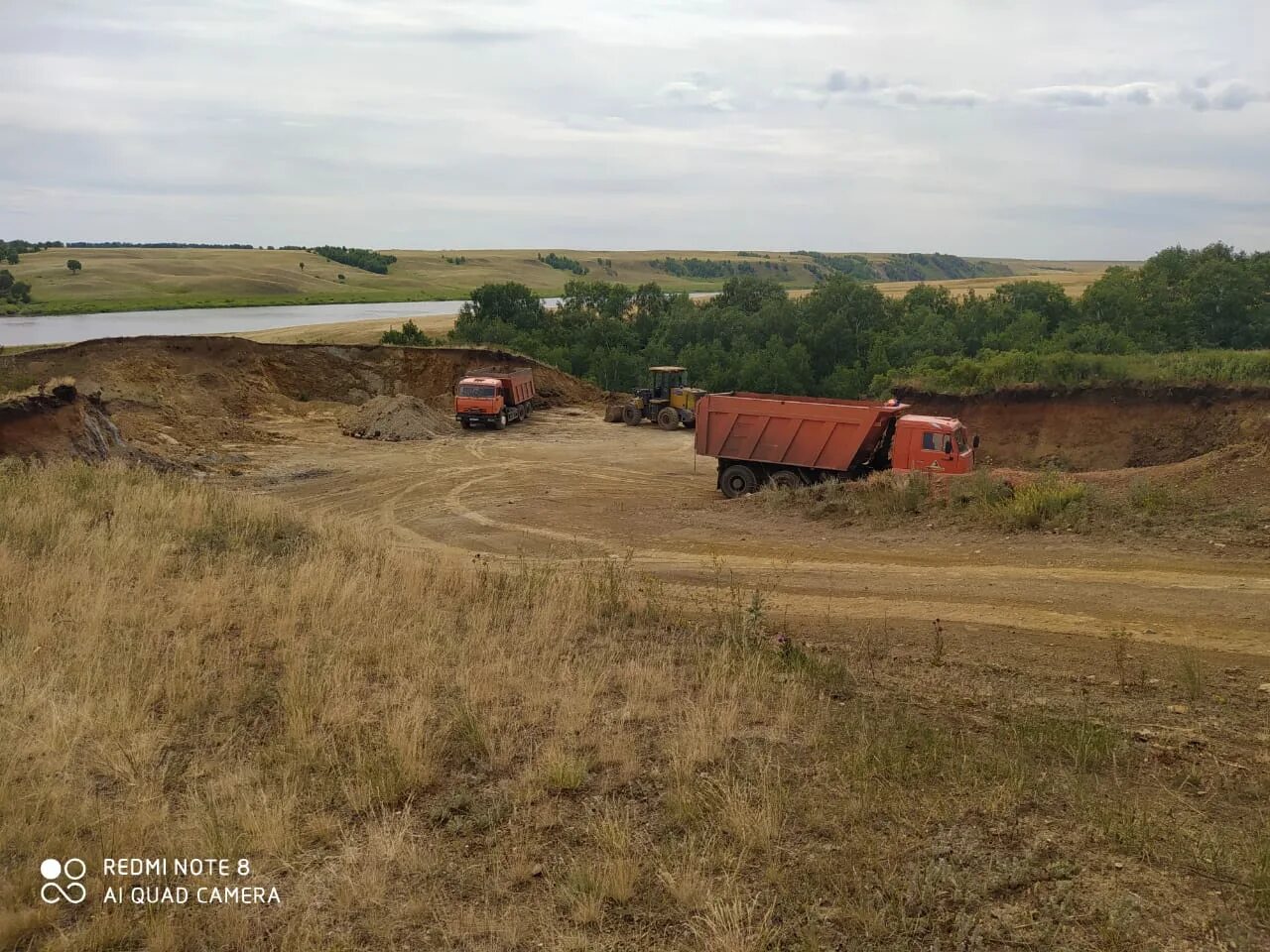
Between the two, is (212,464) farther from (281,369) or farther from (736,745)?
(736,745)

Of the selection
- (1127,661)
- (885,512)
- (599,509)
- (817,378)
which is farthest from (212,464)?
(817,378)

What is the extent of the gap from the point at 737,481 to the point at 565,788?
56.0ft

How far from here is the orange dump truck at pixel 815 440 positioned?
790 inches

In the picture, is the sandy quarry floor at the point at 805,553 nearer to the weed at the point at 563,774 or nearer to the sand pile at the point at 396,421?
the sand pile at the point at 396,421

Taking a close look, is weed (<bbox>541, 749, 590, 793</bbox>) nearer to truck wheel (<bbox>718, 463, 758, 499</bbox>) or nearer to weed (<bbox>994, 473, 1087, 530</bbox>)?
weed (<bbox>994, 473, 1087, 530</bbox>)

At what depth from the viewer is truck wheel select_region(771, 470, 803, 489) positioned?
21.4 m

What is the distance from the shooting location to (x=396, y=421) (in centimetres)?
3475

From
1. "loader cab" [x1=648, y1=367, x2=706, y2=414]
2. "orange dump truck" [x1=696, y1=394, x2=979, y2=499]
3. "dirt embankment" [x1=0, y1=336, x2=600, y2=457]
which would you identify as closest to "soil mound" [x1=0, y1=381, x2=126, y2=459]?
"dirt embankment" [x1=0, y1=336, x2=600, y2=457]

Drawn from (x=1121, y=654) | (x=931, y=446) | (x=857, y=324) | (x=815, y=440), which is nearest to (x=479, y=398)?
(x=815, y=440)

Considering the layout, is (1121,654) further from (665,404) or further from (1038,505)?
(665,404)

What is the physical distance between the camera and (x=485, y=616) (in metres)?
9.20

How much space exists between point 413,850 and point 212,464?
25822 mm

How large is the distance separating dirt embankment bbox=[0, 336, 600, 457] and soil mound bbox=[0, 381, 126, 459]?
5663 millimetres
